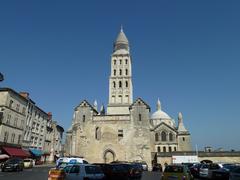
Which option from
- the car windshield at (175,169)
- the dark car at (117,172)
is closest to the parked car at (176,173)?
the car windshield at (175,169)

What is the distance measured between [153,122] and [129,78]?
2137 centimetres

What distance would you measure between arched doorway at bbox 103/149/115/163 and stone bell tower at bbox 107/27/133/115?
48.9 ft

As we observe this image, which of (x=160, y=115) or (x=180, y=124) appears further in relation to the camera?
(x=160, y=115)

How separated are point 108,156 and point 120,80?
2529cm

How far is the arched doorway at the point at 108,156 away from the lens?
46.4 metres

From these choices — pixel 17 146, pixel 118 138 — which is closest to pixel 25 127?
pixel 17 146

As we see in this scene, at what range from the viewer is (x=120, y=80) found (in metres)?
66.1

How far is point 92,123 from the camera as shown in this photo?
48.6 meters

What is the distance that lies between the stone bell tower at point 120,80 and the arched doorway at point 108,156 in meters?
14.9

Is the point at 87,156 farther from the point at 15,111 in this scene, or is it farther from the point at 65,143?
the point at 65,143

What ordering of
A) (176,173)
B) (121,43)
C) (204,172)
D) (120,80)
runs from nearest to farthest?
1. (176,173)
2. (204,172)
3. (120,80)
4. (121,43)

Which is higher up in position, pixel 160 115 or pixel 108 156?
pixel 160 115

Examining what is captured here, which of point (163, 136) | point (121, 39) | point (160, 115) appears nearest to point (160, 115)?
point (160, 115)

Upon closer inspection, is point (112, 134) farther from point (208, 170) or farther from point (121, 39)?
point (121, 39)
